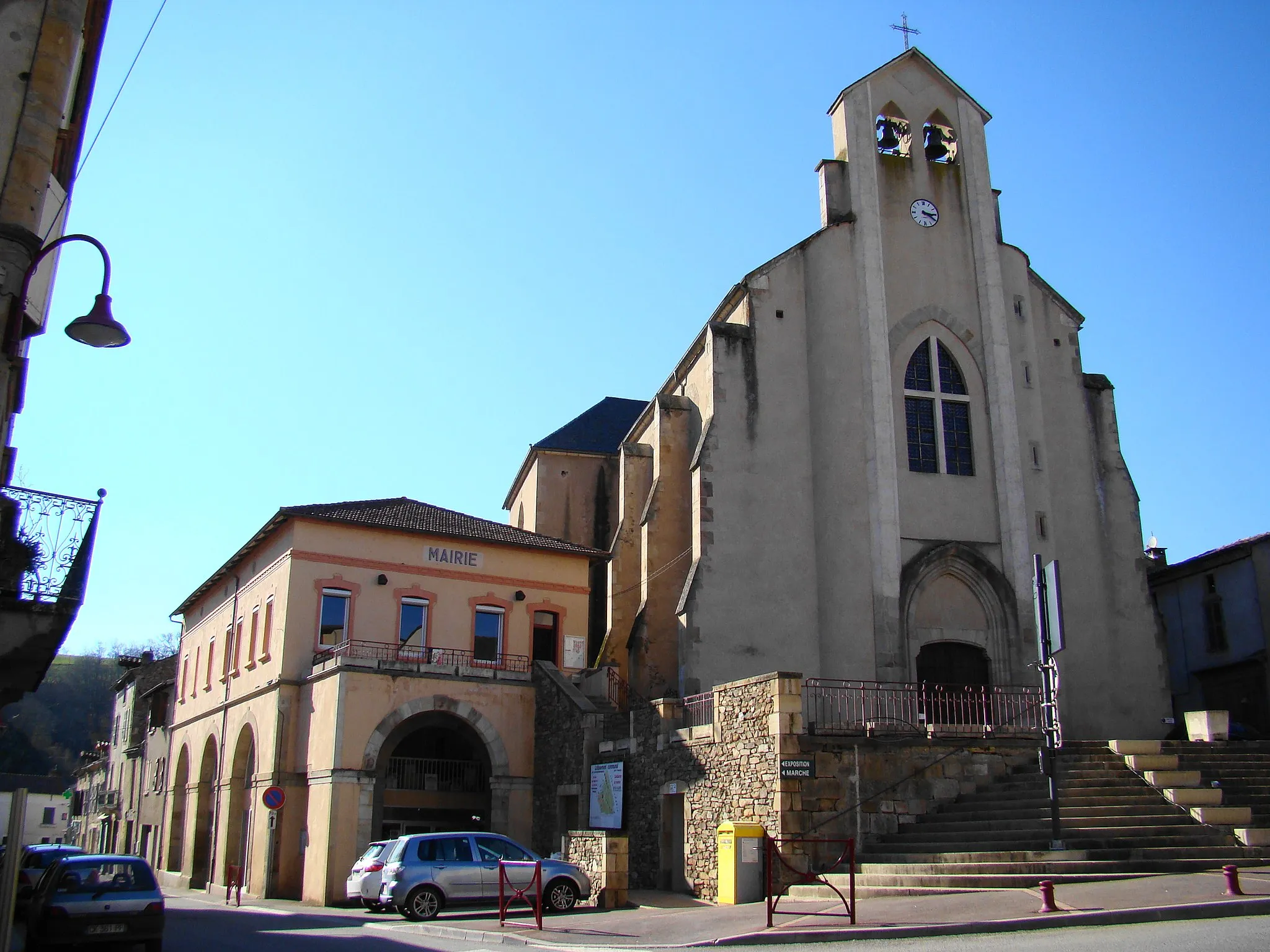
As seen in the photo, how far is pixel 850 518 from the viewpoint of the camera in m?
25.3

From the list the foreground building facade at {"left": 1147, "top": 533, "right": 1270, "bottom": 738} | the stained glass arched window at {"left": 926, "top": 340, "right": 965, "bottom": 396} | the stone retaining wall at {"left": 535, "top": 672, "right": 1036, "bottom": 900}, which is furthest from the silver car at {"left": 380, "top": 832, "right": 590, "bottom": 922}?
the foreground building facade at {"left": 1147, "top": 533, "right": 1270, "bottom": 738}

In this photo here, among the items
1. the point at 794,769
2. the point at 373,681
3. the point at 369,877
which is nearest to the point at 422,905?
the point at 369,877

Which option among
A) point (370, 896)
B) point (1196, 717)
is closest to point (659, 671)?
point (370, 896)

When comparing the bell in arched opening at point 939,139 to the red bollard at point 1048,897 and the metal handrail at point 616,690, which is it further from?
the red bollard at point 1048,897

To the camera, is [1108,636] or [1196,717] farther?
[1108,636]

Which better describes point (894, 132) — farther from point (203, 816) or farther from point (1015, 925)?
point (203, 816)

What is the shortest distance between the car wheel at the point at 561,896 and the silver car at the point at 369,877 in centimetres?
281

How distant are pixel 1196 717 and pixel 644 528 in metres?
12.6

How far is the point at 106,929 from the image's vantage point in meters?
13.1

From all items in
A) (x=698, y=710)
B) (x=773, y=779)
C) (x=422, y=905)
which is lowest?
(x=422, y=905)

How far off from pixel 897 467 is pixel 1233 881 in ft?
46.6

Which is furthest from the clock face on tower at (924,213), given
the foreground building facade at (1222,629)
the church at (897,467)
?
the foreground building facade at (1222,629)

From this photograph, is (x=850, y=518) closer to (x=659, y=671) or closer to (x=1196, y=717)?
(x=659, y=671)

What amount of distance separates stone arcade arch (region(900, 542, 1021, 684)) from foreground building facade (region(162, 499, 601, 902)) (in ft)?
30.3
